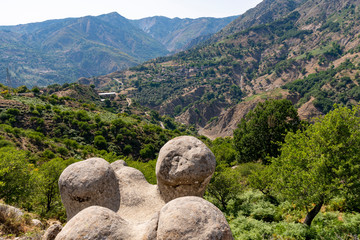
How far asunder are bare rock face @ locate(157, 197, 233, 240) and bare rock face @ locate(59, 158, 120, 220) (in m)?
4.52

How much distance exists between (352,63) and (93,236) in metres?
227

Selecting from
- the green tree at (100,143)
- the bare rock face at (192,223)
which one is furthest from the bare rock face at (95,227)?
the green tree at (100,143)

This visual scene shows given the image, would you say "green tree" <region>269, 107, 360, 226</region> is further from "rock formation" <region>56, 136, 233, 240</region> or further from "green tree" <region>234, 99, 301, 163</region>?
"green tree" <region>234, 99, 301, 163</region>

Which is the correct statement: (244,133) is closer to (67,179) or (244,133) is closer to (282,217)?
(282,217)

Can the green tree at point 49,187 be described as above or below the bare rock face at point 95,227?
below

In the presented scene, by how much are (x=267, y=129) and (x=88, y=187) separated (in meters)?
34.4

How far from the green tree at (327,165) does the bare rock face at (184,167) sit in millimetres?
7919

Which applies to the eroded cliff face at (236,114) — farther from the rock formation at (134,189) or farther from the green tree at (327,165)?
the rock formation at (134,189)

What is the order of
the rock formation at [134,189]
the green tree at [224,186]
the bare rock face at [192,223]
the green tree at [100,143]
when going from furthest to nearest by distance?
the green tree at [100,143], the green tree at [224,186], the rock formation at [134,189], the bare rock face at [192,223]

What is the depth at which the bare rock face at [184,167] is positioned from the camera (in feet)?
32.8

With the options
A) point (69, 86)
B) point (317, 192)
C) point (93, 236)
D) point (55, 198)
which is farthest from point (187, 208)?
point (69, 86)

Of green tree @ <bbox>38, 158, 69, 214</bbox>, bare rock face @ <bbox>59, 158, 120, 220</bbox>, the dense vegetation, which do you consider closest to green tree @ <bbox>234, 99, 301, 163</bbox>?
the dense vegetation

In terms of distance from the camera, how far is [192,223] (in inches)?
250

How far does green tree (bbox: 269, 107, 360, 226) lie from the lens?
43.2 feet
